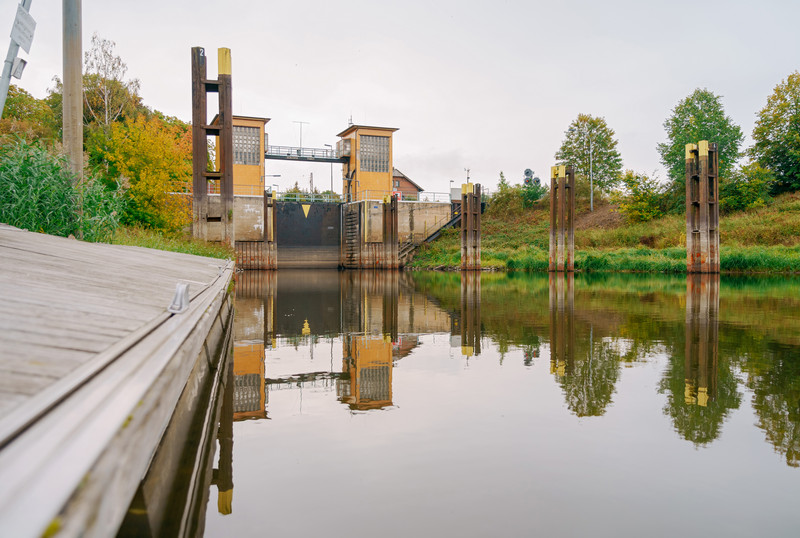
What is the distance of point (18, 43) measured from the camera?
279 inches

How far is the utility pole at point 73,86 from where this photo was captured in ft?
28.9

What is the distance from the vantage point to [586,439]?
10.6 feet

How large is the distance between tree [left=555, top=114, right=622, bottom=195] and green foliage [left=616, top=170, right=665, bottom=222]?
10.6 meters

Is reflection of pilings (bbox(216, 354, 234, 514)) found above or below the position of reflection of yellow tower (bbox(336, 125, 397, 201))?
below

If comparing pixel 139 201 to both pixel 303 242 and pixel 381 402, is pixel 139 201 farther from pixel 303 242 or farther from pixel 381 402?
pixel 381 402

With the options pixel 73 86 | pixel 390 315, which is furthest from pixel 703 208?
pixel 73 86

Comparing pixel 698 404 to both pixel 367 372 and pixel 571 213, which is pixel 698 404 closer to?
pixel 367 372

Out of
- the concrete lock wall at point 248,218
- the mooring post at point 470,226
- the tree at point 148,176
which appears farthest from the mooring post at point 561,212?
the concrete lock wall at point 248,218

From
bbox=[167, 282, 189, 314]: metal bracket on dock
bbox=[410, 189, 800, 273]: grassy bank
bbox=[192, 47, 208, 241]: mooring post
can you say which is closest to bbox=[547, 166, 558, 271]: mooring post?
bbox=[410, 189, 800, 273]: grassy bank

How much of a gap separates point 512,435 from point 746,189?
34156mm

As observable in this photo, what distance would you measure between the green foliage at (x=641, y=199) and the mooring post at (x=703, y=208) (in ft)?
46.8

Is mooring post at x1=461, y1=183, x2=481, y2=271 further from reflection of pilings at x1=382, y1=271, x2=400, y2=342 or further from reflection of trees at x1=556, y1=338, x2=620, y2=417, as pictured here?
reflection of trees at x1=556, y1=338, x2=620, y2=417

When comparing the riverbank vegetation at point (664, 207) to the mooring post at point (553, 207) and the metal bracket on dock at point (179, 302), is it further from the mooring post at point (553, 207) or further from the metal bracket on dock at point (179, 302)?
the metal bracket on dock at point (179, 302)

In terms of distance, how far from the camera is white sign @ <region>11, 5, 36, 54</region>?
6999mm
